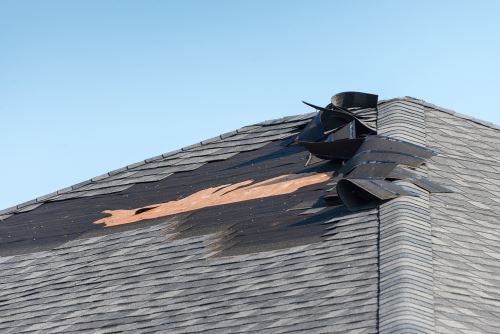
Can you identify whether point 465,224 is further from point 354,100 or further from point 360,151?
point 354,100

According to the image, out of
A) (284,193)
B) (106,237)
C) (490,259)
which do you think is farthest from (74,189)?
(490,259)

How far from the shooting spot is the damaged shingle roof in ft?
63.0

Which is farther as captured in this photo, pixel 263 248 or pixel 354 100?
pixel 354 100

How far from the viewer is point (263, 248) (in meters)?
22.6

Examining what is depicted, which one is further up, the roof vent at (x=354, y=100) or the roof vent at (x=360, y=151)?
the roof vent at (x=354, y=100)

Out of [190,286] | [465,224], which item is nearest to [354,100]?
[465,224]

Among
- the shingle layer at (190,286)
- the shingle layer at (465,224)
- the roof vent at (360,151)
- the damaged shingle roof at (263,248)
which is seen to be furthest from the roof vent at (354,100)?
the shingle layer at (190,286)

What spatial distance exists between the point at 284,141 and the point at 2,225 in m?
5.91

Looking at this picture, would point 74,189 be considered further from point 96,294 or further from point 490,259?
point 490,259

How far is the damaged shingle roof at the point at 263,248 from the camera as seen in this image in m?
19.2

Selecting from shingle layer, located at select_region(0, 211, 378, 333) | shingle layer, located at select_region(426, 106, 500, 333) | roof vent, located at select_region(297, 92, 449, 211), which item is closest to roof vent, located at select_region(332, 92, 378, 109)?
roof vent, located at select_region(297, 92, 449, 211)

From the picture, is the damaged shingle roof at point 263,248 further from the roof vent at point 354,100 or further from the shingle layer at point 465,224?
the roof vent at point 354,100

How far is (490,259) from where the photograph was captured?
69.3 ft

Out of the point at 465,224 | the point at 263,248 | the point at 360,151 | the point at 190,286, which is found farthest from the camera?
the point at 360,151
